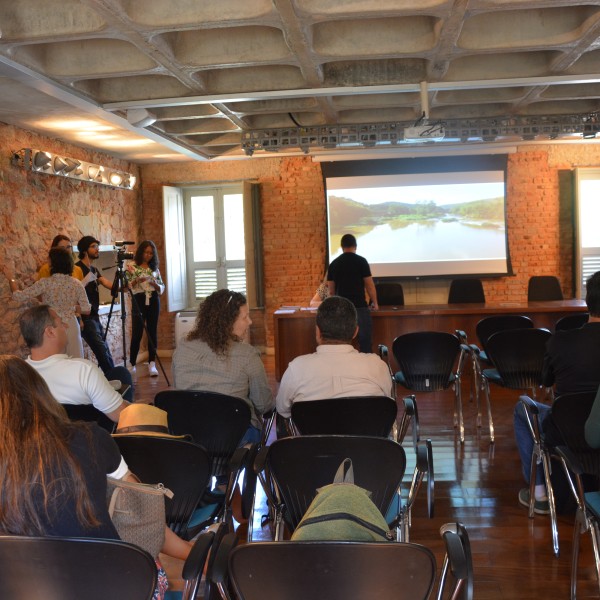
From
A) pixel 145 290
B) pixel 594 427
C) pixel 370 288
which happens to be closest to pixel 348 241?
pixel 370 288

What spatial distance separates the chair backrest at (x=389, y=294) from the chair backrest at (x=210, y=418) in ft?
17.8

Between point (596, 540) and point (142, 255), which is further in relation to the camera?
point (142, 255)

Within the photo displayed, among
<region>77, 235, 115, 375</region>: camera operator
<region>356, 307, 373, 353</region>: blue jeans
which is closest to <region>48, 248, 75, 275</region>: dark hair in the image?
<region>77, 235, 115, 375</region>: camera operator

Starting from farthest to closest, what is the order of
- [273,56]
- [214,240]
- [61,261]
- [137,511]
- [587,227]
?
[214,240] → [587,227] → [61,261] → [273,56] → [137,511]

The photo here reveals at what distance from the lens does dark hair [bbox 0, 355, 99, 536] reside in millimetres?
1758

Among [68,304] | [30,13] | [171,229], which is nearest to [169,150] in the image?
[171,229]

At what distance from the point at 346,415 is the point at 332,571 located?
5.56ft

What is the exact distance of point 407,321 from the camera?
8.11 meters

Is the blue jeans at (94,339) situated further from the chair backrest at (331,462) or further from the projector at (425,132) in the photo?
the chair backrest at (331,462)

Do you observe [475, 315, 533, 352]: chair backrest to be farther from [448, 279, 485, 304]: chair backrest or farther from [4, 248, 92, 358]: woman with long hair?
[4, 248, 92, 358]: woman with long hair

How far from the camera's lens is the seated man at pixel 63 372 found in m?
3.30

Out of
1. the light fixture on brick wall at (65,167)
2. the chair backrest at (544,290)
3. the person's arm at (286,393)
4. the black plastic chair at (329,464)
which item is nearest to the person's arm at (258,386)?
the person's arm at (286,393)

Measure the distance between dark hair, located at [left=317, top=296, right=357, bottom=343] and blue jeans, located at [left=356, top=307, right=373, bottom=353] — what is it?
3.94m

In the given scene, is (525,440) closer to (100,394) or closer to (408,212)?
(100,394)
